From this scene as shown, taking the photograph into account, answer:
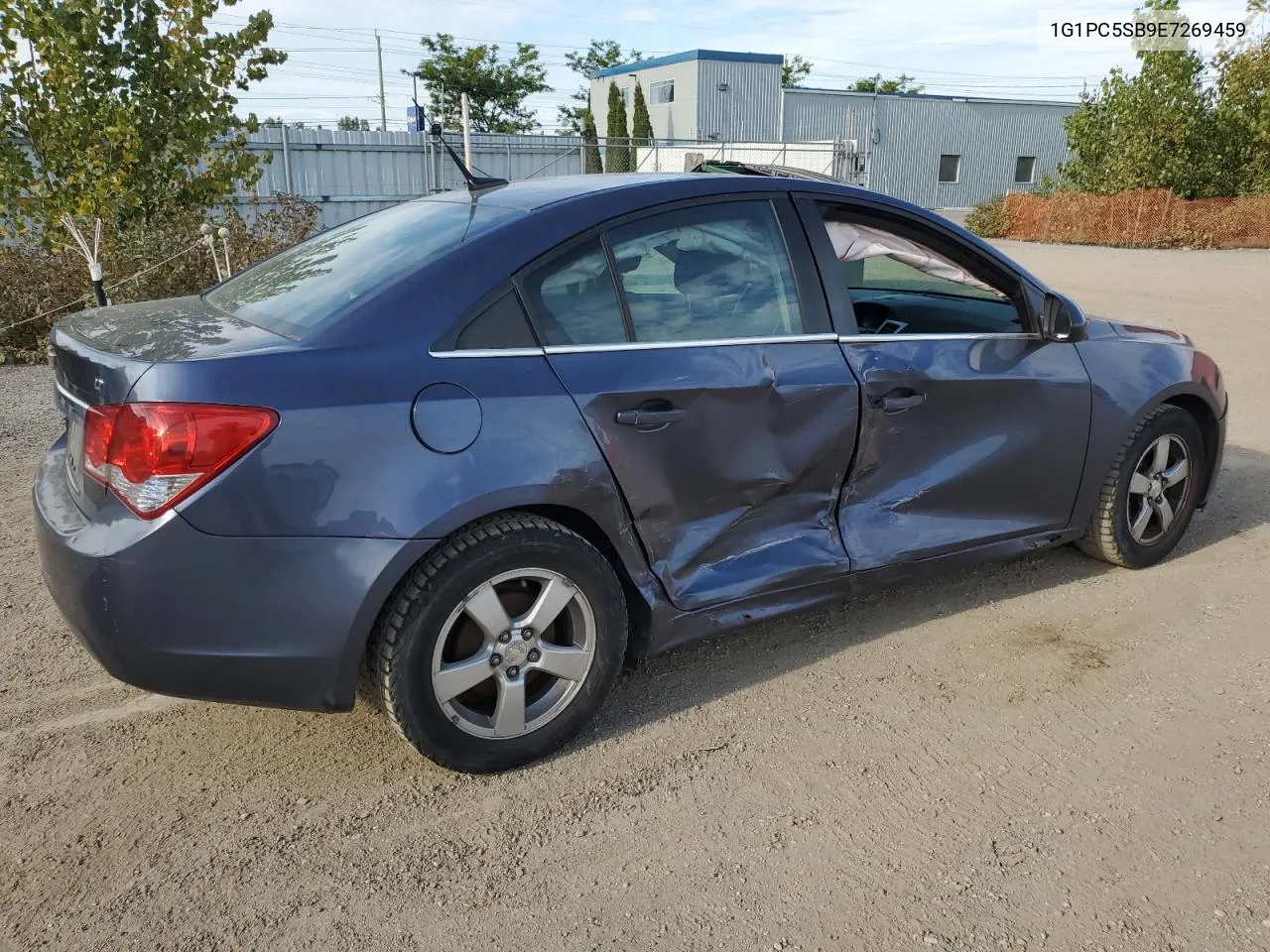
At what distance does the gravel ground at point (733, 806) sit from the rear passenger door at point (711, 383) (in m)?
0.52

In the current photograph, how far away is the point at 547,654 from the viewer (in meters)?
2.92

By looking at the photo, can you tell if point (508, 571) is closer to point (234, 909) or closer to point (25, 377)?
point (234, 909)

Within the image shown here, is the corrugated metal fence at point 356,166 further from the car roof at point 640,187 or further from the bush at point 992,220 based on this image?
the car roof at point 640,187

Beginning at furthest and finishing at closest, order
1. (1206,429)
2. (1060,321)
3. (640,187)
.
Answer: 1. (1206,429)
2. (1060,321)
3. (640,187)

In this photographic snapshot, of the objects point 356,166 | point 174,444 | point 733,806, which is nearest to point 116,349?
point 174,444

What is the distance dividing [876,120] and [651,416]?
4386 cm

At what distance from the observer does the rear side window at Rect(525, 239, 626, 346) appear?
2930mm

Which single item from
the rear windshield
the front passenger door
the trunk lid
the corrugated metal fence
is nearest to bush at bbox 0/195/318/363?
the rear windshield

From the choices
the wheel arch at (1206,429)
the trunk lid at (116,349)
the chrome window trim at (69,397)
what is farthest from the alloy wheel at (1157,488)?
the chrome window trim at (69,397)

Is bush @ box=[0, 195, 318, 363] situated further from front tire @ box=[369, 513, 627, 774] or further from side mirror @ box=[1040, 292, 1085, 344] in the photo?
front tire @ box=[369, 513, 627, 774]

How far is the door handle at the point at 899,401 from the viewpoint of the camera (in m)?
3.46

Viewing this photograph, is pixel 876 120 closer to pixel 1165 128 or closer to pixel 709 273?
pixel 1165 128

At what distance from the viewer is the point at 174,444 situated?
2.45 meters

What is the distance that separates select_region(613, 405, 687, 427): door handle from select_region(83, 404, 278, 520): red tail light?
0.96m
